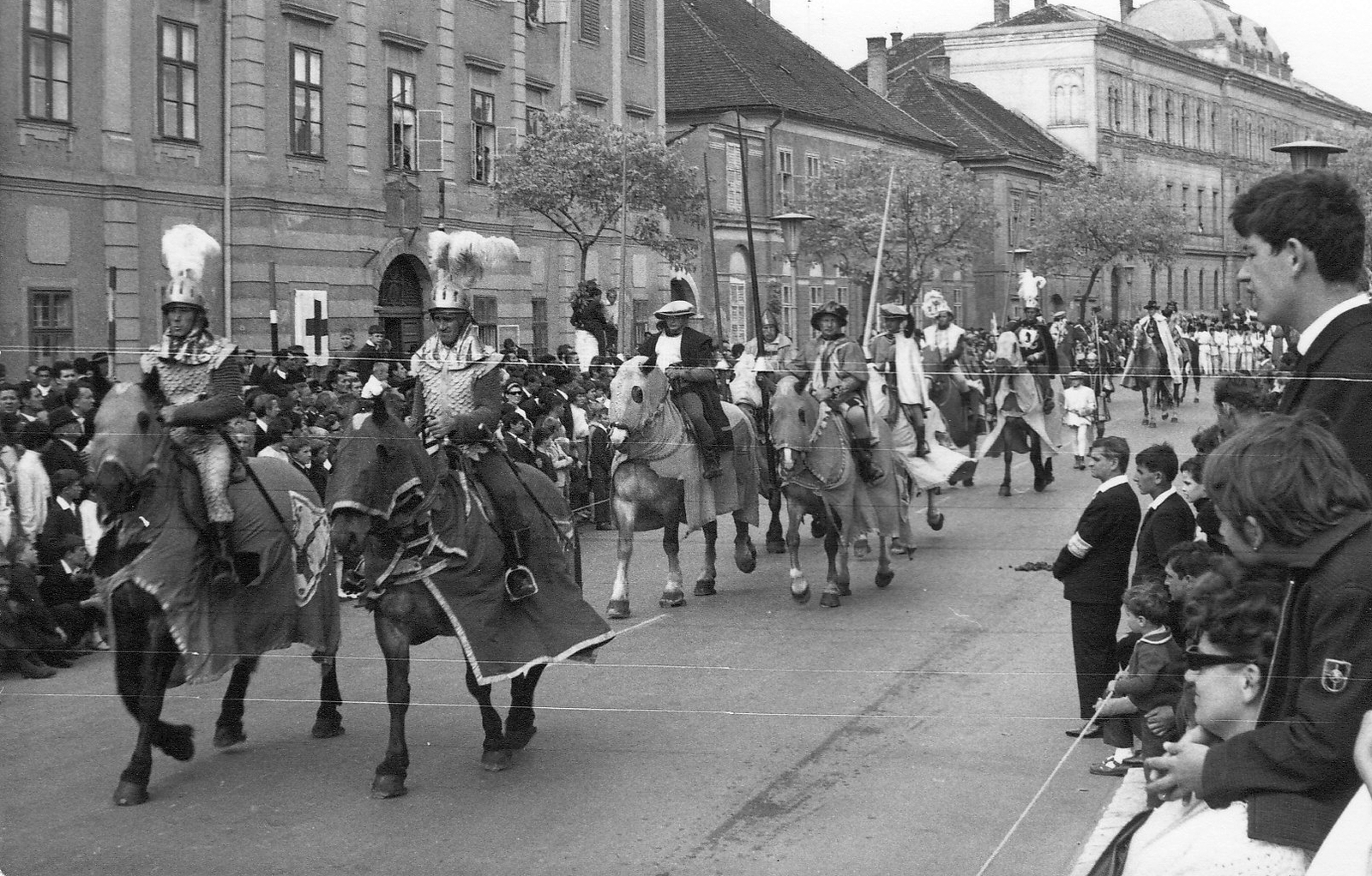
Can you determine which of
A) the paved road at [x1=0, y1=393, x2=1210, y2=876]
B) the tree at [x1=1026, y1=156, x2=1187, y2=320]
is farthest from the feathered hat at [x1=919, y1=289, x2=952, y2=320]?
the paved road at [x1=0, y1=393, x2=1210, y2=876]

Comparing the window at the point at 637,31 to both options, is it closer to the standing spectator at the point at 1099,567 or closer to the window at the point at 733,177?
the window at the point at 733,177

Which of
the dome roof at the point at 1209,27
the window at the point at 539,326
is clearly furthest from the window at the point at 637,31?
the dome roof at the point at 1209,27

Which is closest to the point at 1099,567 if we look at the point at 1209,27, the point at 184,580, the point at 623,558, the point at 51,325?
the point at 623,558

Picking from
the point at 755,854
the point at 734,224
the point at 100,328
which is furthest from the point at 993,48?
the point at 100,328

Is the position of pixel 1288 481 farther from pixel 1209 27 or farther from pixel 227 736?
pixel 227 736

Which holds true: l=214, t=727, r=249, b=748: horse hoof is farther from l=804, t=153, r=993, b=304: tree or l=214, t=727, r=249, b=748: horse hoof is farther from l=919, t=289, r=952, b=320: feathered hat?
l=919, t=289, r=952, b=320: feathered hat
